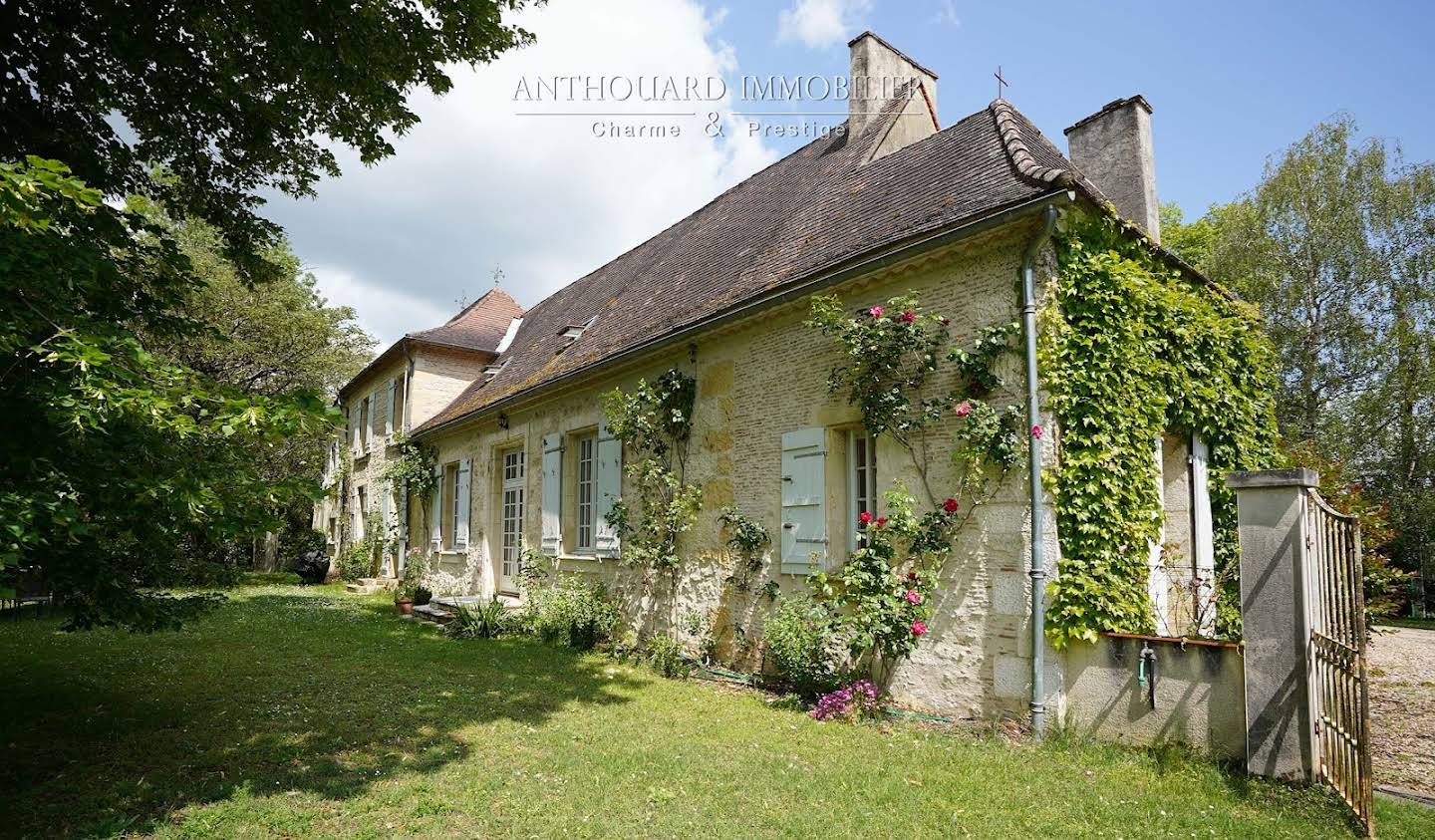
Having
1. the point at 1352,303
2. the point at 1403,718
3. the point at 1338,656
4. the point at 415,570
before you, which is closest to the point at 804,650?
the point at 1338,656

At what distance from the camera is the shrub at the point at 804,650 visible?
6613mm

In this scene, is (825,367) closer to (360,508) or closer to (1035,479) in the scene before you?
(1035,479)

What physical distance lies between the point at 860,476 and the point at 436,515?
1087 centimetres

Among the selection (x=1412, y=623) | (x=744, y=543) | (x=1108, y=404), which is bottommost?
(x=1412, y=623)

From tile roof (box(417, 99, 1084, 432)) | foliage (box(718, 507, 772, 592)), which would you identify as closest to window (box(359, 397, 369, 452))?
tile roof (box(417, 99, 1084, 432))

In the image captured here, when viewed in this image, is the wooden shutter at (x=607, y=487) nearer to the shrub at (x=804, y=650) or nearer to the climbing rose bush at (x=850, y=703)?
A: the shrub at (x=804, y=650)

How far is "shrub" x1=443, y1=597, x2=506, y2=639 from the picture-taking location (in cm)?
1066

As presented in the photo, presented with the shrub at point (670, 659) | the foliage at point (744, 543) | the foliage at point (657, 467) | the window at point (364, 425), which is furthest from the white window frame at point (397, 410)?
the foliage at point (744, 543)

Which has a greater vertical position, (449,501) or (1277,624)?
(449,501)

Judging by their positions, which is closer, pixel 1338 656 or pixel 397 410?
pixel 1338 656

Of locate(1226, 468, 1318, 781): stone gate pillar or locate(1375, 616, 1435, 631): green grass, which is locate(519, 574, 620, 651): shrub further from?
locate(1375, 616, 1435, 631): green grass

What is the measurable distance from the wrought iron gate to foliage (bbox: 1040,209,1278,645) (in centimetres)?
107

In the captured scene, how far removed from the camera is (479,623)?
10.7m

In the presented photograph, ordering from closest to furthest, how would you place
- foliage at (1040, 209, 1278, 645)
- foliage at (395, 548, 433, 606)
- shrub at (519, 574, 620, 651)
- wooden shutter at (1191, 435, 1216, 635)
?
foliage at (1040, 209, 1278, 645)
wooden shutter at (1191, 435, 1216, 635)
shrub at (519, 574, 620, 651)
foliage at (395, 548, 433, 606)
